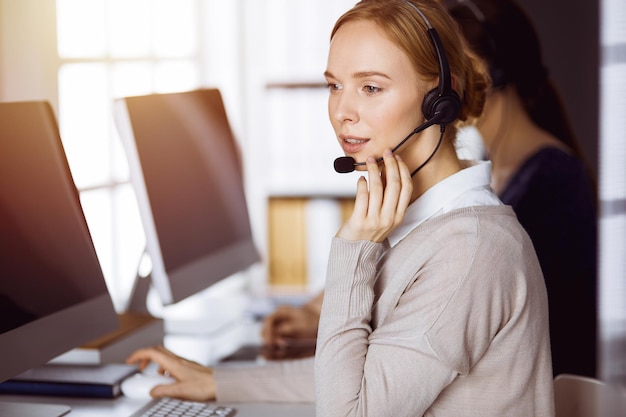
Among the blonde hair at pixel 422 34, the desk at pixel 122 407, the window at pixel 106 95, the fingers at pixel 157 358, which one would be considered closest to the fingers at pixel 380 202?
the blonde hair at pixel 422 34

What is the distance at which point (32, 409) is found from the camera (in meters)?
1.32

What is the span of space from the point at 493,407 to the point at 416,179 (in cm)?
36

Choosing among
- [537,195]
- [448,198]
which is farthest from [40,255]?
[537,195]

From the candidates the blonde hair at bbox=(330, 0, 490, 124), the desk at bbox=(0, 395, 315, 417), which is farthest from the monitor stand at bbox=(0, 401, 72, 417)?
the blonde hair at bbox=(330, 0, 490, 124)

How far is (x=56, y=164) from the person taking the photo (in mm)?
1356

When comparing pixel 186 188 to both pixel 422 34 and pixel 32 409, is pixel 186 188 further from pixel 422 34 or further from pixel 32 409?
pixel 422 34

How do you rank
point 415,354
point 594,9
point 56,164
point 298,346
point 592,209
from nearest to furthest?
point 415,354, point 56,164, point 298,346, point 592,209, point 594,9

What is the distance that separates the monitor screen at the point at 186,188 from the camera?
159 centimetres

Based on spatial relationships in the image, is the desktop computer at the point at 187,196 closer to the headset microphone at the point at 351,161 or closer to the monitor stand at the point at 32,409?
the monitor stand at the point at 32,409

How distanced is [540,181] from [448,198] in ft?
2.62

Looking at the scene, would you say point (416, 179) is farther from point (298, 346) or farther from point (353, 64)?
point (298, 346)

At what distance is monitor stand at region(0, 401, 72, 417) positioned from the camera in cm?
A: 129

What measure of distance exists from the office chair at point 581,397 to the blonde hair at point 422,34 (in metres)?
0.49

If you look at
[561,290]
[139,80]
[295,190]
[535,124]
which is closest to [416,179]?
[561,290]
